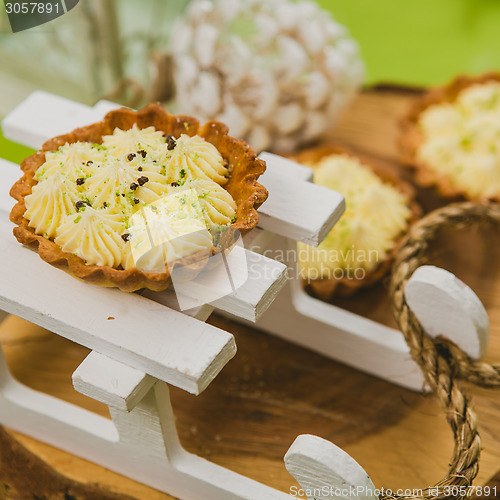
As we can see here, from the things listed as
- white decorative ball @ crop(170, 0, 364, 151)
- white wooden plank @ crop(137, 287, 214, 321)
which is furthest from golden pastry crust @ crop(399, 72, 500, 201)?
white wooden plank @ crop(137, 287, 214, 321)

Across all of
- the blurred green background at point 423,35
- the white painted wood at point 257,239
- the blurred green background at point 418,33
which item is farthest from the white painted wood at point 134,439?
the blurred green background at point 423,35

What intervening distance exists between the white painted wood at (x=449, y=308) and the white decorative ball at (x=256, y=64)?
2.21ft

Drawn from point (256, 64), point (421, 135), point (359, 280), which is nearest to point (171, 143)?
point (359, 280)

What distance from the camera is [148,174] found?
33.3 inches

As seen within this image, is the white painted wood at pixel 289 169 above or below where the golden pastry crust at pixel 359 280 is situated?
above

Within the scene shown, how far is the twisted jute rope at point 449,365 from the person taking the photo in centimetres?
84

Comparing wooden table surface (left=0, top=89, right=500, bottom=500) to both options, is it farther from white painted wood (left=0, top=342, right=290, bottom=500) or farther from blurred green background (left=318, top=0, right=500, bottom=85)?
blurred green background (left=318, top=0, right=500, bottom=85)

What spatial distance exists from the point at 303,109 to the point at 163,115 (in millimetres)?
669

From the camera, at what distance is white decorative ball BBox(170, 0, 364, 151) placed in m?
1.45

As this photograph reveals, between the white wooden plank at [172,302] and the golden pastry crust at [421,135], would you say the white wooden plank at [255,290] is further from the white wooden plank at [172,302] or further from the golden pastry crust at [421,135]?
the golden pastry crust at [421,135]

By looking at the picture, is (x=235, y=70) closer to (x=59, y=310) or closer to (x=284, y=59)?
(x=284, y=59)

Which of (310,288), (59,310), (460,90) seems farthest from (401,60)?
(59,310)

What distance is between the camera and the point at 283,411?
1.12 m

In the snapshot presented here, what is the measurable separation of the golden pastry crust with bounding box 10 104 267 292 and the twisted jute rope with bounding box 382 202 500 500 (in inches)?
11.7
